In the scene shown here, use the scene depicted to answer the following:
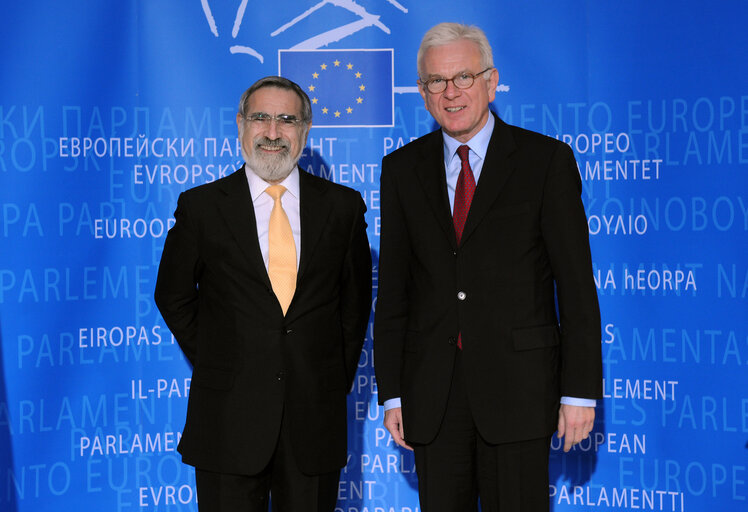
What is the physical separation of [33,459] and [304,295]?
5.85 feet

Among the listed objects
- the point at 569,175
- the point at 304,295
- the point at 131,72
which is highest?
the point at 131,72

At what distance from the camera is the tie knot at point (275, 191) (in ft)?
7.97

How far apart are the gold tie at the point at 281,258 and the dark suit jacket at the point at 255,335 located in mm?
33

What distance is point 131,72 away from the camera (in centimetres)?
326

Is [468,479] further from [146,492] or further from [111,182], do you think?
[111,182]

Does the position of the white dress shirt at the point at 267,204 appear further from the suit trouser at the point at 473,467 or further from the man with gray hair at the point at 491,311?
the suit trouser at the point at 473,467

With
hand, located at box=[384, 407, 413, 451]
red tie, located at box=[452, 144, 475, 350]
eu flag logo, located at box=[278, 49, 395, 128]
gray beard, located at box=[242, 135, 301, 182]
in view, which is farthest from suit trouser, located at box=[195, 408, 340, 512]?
eu flag logo, located at box=[278, 49, 395, 128]

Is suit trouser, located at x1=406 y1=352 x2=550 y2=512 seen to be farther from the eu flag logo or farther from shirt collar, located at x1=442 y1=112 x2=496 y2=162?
the eu flag logo

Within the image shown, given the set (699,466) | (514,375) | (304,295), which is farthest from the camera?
(699,466)

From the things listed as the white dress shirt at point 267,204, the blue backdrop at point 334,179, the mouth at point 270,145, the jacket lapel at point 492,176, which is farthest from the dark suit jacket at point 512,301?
the blue backdrop at point 334,179

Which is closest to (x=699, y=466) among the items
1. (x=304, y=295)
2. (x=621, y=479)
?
(x=621, y=479)

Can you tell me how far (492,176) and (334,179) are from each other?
137cm

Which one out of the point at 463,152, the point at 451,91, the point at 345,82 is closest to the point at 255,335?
the point at 463,152

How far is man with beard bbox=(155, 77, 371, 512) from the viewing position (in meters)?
2.29
